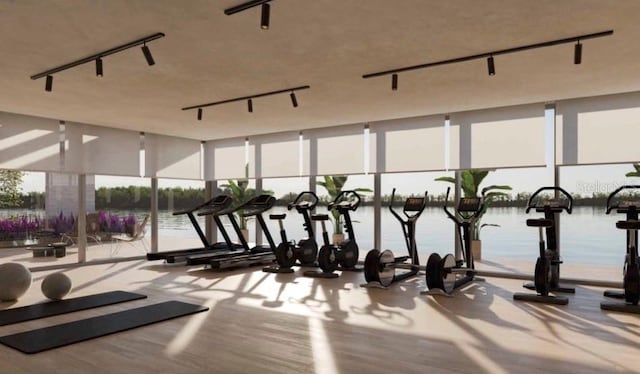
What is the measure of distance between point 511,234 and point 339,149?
207 inches

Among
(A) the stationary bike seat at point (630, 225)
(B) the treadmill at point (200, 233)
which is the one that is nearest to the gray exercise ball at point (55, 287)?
(B) the treadmill at point (200, 233)

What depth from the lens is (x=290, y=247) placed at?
8.48m

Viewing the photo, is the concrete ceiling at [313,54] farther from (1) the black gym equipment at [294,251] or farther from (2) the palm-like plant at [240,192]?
(2) the palm-like plant at [240,192]

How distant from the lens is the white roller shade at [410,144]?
8.54 metres

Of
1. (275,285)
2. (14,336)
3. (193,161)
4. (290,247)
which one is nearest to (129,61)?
(14,336)

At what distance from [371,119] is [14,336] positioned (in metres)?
6.37

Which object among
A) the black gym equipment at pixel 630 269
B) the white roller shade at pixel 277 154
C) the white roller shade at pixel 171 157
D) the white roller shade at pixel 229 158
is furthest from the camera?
the white roller shade at pixel 229 158

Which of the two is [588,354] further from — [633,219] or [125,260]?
[125,260]

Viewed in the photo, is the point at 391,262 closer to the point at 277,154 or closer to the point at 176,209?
the point at 277,154

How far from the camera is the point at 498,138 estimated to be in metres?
7.98

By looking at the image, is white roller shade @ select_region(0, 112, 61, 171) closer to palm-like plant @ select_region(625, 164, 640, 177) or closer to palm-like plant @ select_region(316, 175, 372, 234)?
palm-like plant @ select_region(316, 175, 372, 234)

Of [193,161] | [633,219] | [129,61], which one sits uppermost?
[129,61]

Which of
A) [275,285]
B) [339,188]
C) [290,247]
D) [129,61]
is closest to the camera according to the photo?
[129,61]

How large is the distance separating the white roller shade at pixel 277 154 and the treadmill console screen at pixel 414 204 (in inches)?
138
